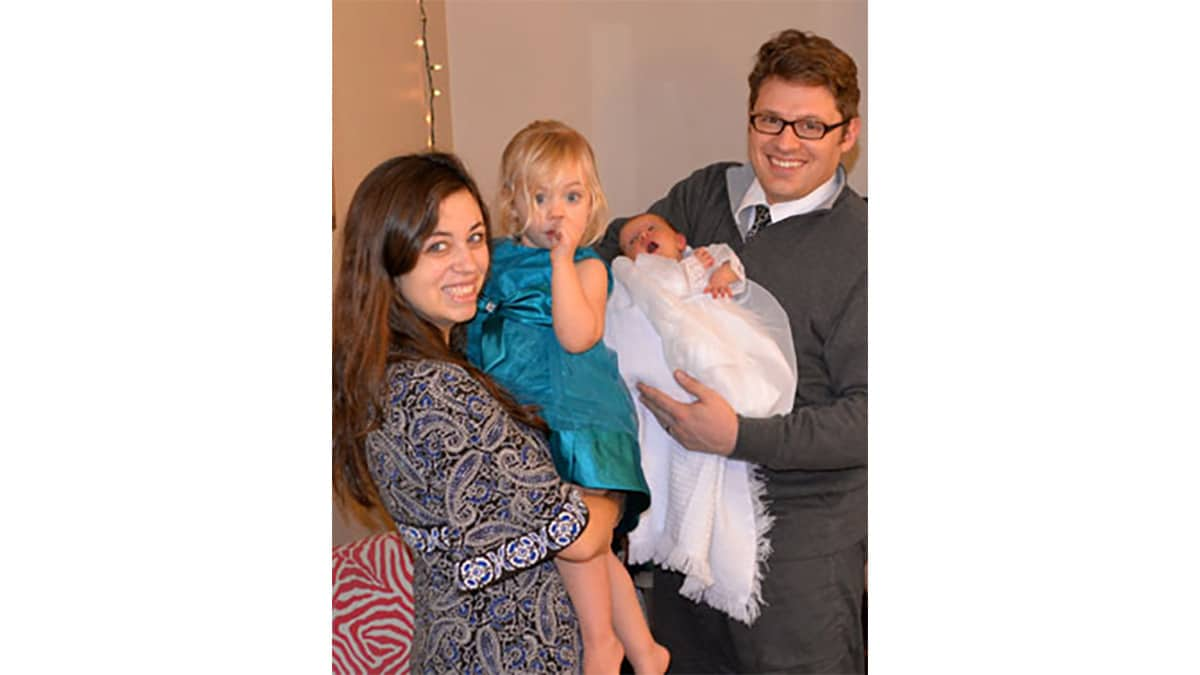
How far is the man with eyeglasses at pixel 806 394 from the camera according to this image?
7.61ft

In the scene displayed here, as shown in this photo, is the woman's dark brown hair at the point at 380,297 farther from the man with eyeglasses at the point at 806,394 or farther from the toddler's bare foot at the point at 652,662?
the man with eyeglasses at the point at 806,394

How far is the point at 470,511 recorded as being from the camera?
5.16 feet

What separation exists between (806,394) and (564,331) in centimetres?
64

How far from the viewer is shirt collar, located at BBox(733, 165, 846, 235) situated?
2.45 m

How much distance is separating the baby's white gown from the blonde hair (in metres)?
0.28

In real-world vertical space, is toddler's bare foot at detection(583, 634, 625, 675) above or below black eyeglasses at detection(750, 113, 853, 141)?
below

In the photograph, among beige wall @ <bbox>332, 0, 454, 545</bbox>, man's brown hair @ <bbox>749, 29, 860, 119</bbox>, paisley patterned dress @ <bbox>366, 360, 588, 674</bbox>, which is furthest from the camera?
beige wall @ <bbox>332, 0, 454, 545</bbox>

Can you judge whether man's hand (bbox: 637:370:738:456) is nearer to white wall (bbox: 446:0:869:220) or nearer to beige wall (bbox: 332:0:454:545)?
beige wall (bbox: 332:0:454:545)

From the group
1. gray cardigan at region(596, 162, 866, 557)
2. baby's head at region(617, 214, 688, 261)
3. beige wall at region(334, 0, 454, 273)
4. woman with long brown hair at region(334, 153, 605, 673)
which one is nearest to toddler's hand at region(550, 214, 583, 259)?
woman with long brown hair at region(334, 153, 605, 673)

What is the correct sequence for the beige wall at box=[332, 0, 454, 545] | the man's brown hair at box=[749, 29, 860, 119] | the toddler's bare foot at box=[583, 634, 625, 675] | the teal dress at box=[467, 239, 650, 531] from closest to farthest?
the toddler's bare foot at box=[583, 634, 625, 675]
the teal dress at box=[467, 239, 650, 531]
the man's brown hair at box=[749, 29, 860, 119]
the beige wall at box=[332, 0, 454, 545]

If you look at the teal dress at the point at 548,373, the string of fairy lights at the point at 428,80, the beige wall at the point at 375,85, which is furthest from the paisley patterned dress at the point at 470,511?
the string of fairy lights at the point at 428,80
